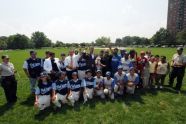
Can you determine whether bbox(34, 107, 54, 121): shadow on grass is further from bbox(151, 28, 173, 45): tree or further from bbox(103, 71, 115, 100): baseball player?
bbox(151, 28, 173, 45): tree

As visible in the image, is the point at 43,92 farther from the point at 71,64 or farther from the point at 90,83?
the point at 71,64

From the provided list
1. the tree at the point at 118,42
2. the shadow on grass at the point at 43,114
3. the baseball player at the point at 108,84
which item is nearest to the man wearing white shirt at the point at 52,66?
the shadow on grass at the point at 43,114

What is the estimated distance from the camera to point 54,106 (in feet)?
30.5

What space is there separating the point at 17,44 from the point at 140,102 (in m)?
119

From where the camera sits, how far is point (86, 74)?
1089 cm

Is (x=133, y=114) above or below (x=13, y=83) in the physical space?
below

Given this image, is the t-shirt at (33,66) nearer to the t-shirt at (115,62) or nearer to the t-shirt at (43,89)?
the t-shirt at (43,89)

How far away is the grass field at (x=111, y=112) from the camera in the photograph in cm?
805

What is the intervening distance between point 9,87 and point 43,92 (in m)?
1.78

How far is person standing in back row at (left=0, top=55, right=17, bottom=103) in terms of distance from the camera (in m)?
9.63

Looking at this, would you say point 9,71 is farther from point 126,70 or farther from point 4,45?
point 4,45

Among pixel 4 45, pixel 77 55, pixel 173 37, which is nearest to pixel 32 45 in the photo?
pixel 4 45

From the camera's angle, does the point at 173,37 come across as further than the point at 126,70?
Yes

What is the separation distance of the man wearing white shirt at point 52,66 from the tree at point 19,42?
372ft
